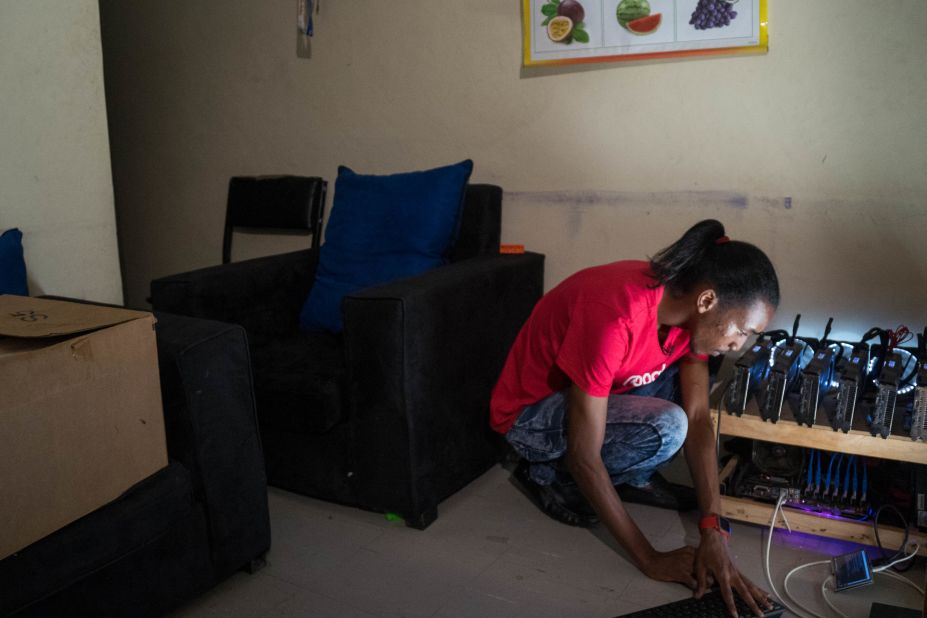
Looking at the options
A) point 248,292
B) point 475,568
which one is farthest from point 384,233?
point 475,568

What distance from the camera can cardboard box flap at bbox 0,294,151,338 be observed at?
48.9 inches

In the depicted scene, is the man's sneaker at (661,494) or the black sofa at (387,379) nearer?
the black sofa at (387,379)

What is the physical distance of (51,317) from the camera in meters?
1.34

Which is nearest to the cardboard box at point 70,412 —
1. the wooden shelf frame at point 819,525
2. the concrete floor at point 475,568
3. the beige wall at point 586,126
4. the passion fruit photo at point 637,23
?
the concrete floor at point 475,568

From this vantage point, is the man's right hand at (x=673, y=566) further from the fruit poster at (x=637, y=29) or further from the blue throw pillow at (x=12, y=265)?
the blue throw pillow at (x=12, y=265)

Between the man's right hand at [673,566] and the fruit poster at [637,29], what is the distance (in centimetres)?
130

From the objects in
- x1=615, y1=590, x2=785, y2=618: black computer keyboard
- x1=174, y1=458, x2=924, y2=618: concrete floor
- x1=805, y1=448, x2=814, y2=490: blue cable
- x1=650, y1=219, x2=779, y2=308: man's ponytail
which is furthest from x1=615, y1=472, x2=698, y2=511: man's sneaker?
x1=650, y1=219, x2=779, y2=308: man's ponytail

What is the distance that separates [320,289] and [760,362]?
126cm

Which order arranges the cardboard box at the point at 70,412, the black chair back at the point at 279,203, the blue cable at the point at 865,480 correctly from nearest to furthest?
the cardboard box at the point at 70,412 → the blue cable at the point at 865,480 → the black chair back at the point at 279,203

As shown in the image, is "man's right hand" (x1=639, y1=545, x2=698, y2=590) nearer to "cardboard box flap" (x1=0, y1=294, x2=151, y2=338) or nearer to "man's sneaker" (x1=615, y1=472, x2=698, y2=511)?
"man's sneaker" (x1=615, y1=472, x2=698, y2=511)

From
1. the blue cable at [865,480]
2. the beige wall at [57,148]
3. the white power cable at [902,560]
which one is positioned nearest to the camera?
the white power cable at [902,560]

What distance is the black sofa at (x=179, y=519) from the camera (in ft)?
4.21

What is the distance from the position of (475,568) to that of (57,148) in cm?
159

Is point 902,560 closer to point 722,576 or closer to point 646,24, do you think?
point 722,576
